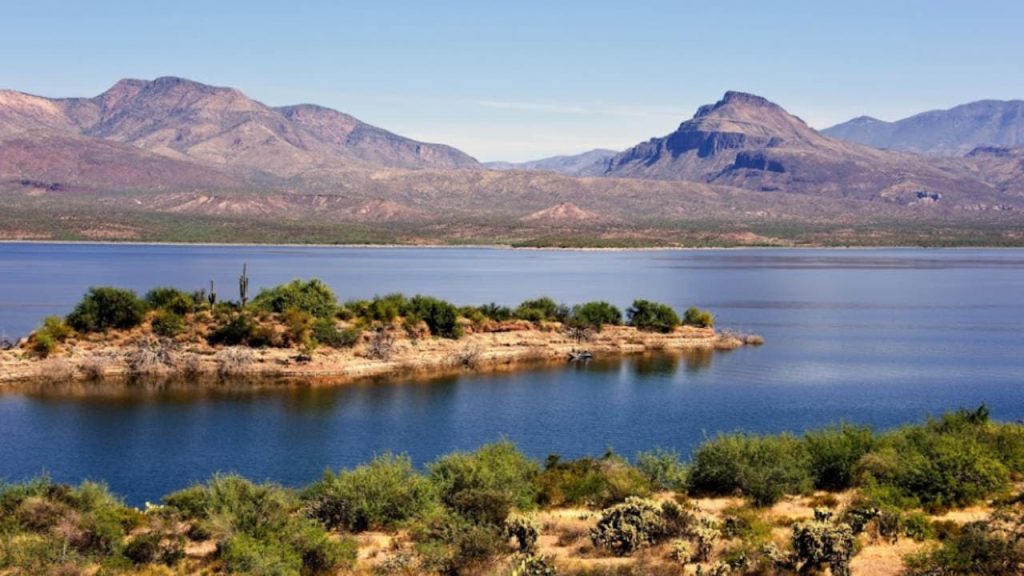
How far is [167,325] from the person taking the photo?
213ft

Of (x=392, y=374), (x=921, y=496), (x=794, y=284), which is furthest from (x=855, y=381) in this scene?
(x=794, y=284)

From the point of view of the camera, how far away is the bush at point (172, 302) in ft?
220

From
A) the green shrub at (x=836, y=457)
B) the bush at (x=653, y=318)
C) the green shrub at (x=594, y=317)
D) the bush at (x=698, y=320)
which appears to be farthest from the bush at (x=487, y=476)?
the bush at (x=698, y=320)

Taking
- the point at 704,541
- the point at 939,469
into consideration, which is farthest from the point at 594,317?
the point at 704,541

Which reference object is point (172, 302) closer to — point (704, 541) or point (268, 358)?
point (268, 358)

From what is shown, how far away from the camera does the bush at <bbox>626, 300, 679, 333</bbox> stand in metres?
81.9

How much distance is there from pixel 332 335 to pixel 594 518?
43308 millimetres

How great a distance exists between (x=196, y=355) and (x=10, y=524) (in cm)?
4104

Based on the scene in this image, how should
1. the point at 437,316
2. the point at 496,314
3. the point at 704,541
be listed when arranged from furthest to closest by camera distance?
the point at 496,314 < the point at 437,316 < the point at 704,541

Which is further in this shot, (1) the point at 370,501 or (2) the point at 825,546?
(1) the point at 370,501

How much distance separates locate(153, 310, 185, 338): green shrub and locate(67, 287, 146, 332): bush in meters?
1.31

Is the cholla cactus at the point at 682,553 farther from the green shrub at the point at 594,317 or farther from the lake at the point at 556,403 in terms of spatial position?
the green shrub at the point at 594,317

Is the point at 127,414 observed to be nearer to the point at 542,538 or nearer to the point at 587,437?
the point at 587,437

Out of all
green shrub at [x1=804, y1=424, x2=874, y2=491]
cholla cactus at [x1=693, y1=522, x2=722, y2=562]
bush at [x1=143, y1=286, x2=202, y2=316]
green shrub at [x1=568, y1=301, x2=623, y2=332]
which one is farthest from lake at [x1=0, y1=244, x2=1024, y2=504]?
cholla cactus at [x1=693, y1=522, x2=722, y2=562]
